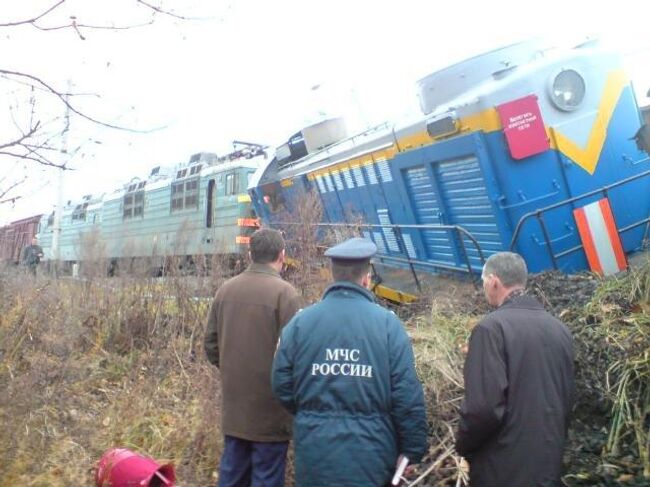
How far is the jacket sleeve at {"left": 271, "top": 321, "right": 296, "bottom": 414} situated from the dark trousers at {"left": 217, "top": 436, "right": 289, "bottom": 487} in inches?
30.1

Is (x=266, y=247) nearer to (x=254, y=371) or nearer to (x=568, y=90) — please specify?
(x=254, y=371)

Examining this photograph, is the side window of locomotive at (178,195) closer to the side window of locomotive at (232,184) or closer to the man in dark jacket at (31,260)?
the side window of locomotive at (232,184)

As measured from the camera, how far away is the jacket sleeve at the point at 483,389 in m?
2.78

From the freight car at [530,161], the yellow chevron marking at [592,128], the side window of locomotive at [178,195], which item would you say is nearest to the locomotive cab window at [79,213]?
the side window of locomotive at [178,195]

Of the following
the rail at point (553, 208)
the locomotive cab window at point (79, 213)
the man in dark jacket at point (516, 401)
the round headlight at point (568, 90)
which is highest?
the locomotive cab window at point (79, 213)

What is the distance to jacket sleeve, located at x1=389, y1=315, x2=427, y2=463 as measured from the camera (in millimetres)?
2789

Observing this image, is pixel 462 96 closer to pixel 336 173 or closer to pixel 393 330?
pixel 336 173

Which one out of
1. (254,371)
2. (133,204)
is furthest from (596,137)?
(133,204)

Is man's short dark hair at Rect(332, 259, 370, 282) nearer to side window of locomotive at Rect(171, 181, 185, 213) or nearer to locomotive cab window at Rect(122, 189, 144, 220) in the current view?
side window of locomotive at Rect(171, 181, 185, 213)

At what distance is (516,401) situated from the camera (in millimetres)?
2814

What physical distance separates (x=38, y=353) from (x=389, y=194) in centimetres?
509

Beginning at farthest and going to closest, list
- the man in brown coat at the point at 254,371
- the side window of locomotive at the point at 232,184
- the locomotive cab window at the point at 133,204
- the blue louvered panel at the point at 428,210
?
the locomotive cab window at the point at 133,204 → the side window of locomotive at the point at 232,184 → the blue louvered panel at the point at 428,210 → the man in brown coat at the point at 254,371

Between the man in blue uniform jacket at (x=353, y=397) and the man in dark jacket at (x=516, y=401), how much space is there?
26cm

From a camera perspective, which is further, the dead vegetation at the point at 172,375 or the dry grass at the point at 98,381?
the dry grass at the point at 98,381
